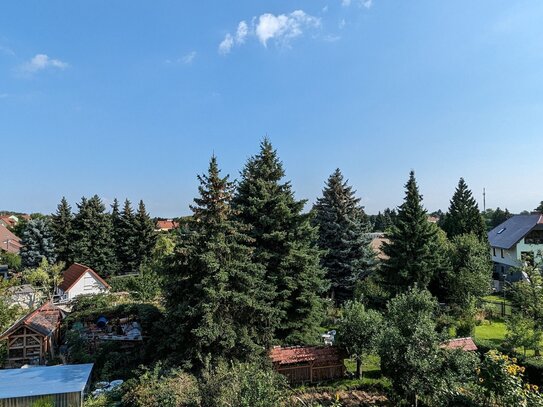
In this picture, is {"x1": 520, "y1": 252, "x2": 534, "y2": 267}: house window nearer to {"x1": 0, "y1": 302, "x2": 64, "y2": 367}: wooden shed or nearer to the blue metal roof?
the blue metal roof

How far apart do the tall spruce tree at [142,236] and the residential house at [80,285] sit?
11121 mm

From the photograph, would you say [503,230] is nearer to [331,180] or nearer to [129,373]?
[331,180]

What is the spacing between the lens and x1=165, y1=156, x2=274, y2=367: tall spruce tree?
15.0 meters

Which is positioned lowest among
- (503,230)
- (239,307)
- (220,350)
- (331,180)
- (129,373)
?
(129,373)

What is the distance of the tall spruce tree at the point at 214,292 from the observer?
49.2 feet

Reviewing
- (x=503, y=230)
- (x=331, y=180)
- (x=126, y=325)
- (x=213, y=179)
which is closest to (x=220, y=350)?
(x=213, y=179)

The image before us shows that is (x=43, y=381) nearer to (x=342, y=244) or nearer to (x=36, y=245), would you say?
(x=342, y=244)

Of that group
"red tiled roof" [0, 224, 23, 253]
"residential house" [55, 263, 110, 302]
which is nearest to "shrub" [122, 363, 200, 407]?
"residential house" [55, 263, 110, 302]

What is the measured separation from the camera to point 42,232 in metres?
44.9

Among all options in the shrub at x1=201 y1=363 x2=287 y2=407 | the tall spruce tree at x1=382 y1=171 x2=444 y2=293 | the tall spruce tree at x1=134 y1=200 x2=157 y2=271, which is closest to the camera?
the shrub at x1=201 y1=363 x2=287 y2=407

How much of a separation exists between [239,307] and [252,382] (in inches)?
225

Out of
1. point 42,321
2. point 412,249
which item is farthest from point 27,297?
point 412,249

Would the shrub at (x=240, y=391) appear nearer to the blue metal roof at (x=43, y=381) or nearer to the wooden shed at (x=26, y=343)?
the blue metal roof at (x=43, y=381)

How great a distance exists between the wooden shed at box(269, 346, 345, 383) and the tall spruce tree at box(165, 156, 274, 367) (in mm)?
1327
